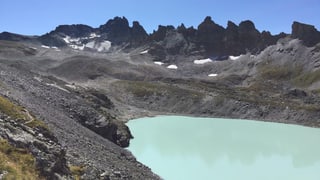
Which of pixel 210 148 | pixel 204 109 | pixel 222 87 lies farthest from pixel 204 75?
pixel 210 148

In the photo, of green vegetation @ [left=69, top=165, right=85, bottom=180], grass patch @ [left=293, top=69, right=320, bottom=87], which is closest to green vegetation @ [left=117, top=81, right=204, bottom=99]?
grass patch @ [left=293, top=69, right=320, bottom=87]

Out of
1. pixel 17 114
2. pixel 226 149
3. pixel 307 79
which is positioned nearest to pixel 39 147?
pixel 17 114

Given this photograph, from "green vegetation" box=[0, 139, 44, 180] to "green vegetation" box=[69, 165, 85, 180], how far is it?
3591 millimetres

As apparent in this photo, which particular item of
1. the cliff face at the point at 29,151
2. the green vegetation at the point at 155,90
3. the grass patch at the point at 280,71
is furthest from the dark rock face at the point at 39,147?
the grass patch at the point at 280,71

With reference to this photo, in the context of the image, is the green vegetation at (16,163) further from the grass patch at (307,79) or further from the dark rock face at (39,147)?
the grass patch at (307,79)

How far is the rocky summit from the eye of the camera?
88.5 feet

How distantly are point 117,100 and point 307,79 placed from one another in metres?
67.1

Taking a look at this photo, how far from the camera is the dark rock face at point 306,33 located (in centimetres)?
17462

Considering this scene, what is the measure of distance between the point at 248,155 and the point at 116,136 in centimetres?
1805

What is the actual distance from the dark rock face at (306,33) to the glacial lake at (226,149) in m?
91.5

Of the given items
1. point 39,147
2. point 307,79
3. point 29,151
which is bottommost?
point 29,151

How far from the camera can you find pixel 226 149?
6281 cm

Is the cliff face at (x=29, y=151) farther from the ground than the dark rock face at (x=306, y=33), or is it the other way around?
the dark rock face at (x=306, y=33)

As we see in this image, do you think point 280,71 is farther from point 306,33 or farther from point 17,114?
point 17,114
